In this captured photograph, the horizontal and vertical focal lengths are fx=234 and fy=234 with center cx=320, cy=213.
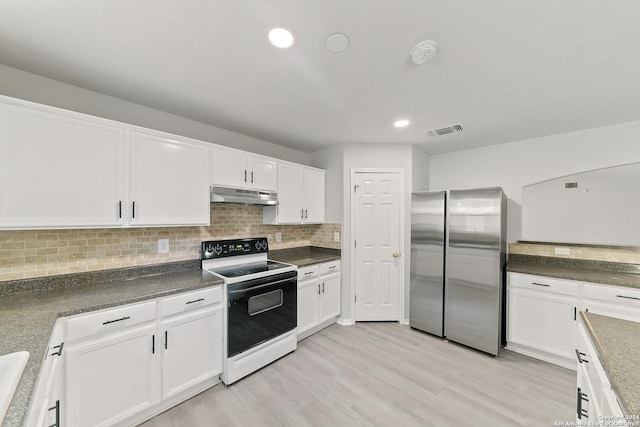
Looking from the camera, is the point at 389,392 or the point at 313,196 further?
the point at 313,196

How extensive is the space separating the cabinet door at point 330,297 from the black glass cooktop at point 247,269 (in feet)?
2.40

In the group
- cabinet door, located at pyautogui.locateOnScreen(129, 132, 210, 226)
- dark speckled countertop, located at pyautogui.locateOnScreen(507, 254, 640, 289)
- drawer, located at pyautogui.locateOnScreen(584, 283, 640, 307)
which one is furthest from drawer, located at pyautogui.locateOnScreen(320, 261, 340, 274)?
drawer, located at pyautogui.locateOnScreen(584, 283, 640, 307)

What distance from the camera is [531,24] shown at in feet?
4.01

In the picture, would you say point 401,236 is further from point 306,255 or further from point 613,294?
point 613,294

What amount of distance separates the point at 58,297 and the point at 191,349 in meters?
0.95

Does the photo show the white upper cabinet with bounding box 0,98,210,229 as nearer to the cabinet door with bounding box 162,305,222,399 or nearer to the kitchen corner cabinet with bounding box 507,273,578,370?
the cabinet door with bounding box 162,305,222,399

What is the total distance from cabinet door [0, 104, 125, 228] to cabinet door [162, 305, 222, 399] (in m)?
0.93

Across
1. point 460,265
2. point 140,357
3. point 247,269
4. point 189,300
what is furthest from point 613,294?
point 140,357

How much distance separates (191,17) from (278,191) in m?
1.84

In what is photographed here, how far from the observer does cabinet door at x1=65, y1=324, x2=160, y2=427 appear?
1411 mm

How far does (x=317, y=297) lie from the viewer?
2.96 metres

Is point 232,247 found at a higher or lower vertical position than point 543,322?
higher

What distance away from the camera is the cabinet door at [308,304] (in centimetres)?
276

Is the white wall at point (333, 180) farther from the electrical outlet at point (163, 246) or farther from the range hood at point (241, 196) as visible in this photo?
the electrical outlet at point (163, 246)
